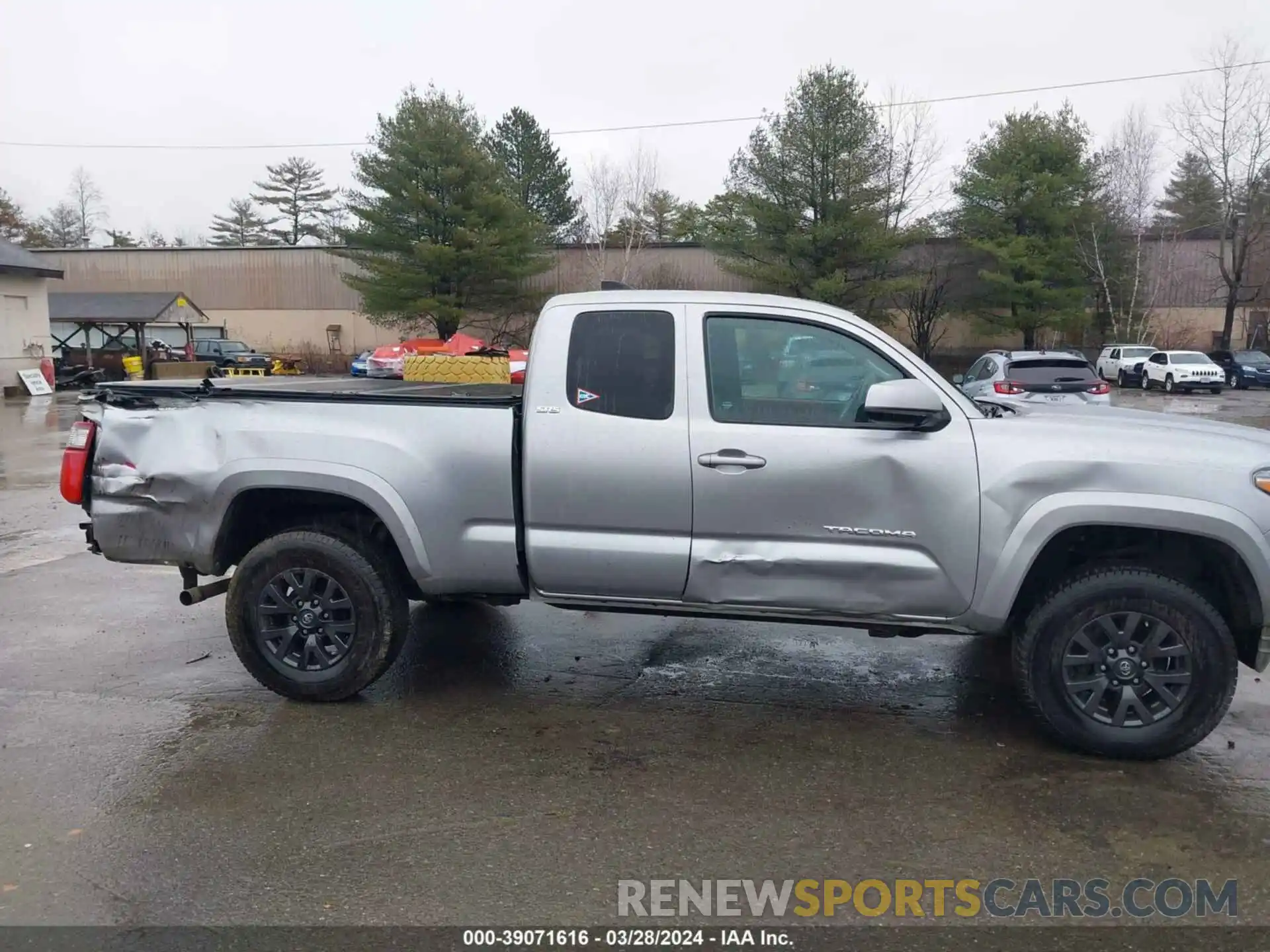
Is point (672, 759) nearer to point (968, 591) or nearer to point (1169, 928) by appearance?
point (968, 591)

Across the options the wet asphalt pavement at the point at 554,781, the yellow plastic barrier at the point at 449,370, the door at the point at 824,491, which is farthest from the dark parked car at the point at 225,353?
the door at the point at 824,491

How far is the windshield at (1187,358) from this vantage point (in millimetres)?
32406

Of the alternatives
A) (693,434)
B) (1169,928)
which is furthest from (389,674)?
(1169,928)

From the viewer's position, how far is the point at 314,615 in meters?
4.86

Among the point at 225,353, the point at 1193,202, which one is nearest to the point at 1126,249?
the point at 1193,202

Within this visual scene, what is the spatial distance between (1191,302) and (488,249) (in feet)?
111

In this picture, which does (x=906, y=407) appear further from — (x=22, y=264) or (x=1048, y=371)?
(x=22, y=264)

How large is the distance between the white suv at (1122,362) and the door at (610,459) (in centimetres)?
3434

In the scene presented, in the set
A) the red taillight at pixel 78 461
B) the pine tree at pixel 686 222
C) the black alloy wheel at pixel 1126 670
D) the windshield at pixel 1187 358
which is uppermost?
the pine tree at pixel 686 222

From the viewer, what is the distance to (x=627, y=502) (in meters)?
4.49

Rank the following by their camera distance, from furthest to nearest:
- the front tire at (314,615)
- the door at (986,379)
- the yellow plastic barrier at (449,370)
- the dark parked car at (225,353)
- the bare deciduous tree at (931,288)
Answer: the bare deciduous tree at (931,288)
the dark parked car at (225,353)
the door at (986,379)
the yellow plastic barrier at (449,370)
the front tire at (314,615)

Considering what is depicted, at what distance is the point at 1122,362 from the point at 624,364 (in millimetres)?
35968

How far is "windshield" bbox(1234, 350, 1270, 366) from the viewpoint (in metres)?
36.4

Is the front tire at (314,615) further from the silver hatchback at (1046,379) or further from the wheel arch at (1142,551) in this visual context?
the silver hatchback at (1046,379)
